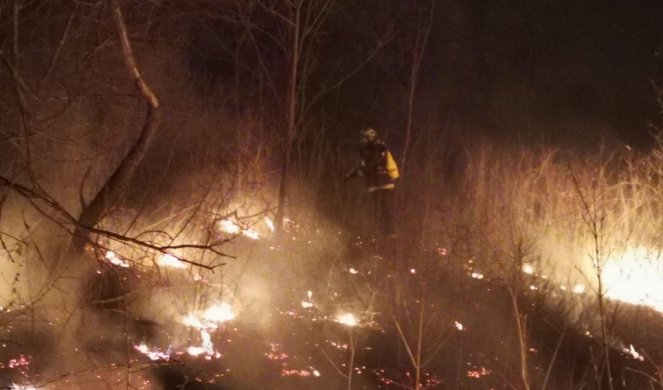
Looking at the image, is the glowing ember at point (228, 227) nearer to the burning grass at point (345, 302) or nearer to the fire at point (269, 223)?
the burning grass at point (345, 302)

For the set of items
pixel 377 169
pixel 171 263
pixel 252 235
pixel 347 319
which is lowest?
pixel 347 319

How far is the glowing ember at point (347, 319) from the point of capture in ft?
23.1

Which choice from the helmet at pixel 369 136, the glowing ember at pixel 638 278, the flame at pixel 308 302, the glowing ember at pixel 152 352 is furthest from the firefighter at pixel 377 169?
the glowing ember at pixel 152 352

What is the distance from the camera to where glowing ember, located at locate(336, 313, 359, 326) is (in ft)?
23.1

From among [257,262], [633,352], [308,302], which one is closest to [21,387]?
[308,302]

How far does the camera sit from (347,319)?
712cm

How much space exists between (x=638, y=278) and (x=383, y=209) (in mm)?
3430

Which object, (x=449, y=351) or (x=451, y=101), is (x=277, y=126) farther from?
(x=451, y=101)

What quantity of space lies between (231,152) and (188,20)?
3.12m

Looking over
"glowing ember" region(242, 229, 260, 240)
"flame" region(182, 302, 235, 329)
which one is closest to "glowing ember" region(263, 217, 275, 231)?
"glowing ember" region(242, 229, 260, 240)

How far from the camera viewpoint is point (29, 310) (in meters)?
5.81

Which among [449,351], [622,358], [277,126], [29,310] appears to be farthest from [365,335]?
[277,126]

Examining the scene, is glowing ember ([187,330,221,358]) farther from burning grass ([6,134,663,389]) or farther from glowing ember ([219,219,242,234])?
glowing ember ([219,219,242,234])

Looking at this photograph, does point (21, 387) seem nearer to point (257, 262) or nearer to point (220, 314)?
point (220, 314)
